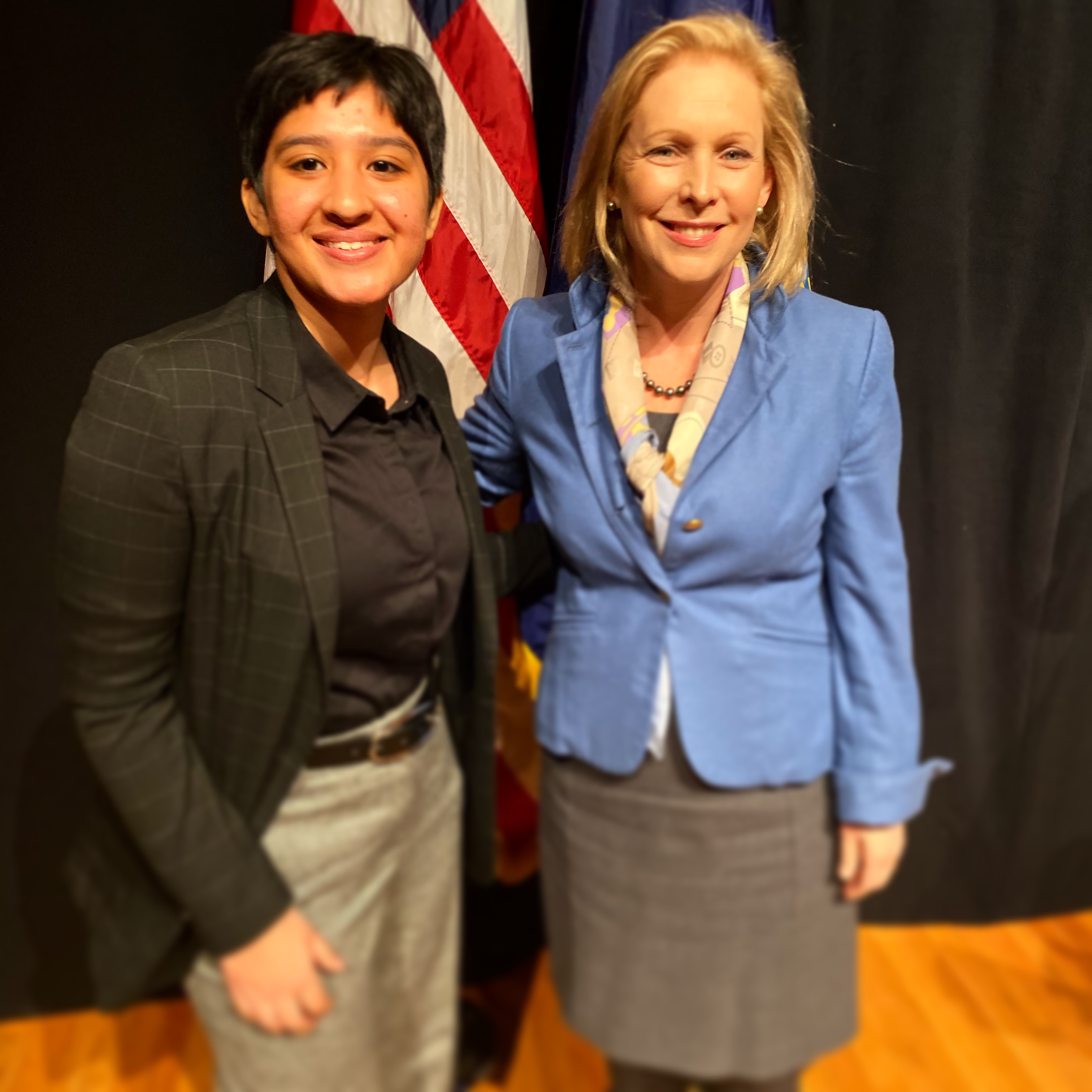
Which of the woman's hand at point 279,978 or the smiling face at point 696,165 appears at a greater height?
the smiling face at point 696,165

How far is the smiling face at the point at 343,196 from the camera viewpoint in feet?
2.88

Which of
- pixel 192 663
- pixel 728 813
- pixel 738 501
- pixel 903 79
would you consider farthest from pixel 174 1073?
pixel 903 79

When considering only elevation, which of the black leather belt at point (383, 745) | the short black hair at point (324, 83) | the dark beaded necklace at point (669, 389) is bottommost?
the black leather belt at point (383, 745)

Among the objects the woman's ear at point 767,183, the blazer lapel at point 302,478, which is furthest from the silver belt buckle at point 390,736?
the woman's ear at point 767,183

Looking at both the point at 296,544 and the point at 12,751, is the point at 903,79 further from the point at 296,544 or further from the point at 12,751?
the point at 12,751

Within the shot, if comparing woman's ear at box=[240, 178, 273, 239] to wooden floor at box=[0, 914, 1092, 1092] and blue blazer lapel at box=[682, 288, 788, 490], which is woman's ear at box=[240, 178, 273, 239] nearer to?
blue blazer lapel at box=[682, 288, 788, 490]

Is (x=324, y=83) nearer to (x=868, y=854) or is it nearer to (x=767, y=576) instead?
(x=767, y=576)

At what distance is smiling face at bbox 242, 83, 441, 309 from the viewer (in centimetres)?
88

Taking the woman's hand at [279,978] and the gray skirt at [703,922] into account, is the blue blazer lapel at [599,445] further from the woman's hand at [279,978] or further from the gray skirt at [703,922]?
the woman's hand at [279,978]

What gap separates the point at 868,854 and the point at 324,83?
111 cm

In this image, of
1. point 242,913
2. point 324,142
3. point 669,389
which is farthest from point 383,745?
point 324,142

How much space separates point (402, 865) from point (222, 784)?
0.91 ft

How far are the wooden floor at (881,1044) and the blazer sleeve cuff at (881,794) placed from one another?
60 centimetres

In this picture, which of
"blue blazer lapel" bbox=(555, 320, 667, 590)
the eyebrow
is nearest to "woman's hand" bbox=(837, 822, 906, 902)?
"blue blazer lapel" bbox=(555, 320, 667, 590)
